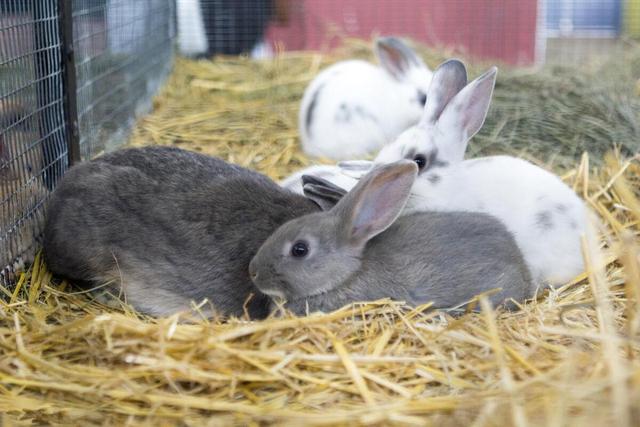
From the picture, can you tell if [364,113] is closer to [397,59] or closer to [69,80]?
[397,59]

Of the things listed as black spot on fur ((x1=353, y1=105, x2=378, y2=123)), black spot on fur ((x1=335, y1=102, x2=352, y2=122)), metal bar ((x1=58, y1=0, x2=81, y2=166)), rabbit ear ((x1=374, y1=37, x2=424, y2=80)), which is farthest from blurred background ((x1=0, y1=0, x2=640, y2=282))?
rabbit ear ((x1=374, y1=37, x2=424, y2=80))

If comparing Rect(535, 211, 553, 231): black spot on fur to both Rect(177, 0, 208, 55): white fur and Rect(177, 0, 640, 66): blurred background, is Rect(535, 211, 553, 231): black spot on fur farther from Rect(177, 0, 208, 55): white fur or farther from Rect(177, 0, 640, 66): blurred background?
Rect(177, 0, 208, 55): white fur

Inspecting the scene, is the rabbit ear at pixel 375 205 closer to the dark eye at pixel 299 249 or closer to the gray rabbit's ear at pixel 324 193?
the dark eye at pixel 299 249

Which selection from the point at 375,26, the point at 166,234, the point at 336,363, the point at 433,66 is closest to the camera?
the point at 336,363

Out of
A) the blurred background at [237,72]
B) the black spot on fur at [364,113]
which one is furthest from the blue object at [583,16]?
the black spot on fur at [364,113]

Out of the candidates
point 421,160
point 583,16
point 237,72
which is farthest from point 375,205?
point 583,16

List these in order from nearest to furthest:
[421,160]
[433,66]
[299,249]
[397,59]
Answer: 1. [299,249]
2. [421,160]
3. [397,59]
4. [433,66]

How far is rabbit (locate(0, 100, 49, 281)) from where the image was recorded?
138 inches

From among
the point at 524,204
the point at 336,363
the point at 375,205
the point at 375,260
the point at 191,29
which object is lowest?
the point at 336,363

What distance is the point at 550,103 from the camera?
235 inches

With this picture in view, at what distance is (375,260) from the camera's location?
3344 mm

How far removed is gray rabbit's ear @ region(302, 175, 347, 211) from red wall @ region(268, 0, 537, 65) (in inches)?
220

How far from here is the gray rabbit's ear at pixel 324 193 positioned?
143 inches

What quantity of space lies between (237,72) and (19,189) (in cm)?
447
